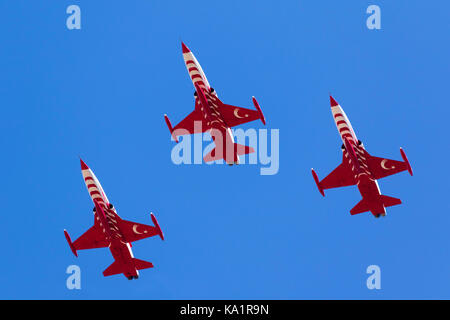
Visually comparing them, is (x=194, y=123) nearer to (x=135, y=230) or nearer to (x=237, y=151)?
(x=237, y=151)

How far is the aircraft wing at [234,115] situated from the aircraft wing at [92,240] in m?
12.8

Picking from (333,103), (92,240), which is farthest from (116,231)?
(333,103)

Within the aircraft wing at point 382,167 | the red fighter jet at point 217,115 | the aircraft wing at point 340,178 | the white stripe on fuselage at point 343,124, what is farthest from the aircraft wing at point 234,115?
the aircraft wing at point 382,167

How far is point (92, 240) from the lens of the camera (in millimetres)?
77438

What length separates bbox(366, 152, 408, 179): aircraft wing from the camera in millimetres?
75375

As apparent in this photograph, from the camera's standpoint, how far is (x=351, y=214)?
77000 mm

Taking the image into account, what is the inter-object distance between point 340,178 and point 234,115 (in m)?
9.62

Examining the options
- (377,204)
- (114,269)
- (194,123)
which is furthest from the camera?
(194,123)

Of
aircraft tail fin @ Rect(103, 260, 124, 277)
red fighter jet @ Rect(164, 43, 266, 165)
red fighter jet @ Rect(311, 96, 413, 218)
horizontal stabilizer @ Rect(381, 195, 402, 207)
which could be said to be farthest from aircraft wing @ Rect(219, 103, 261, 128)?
aircraft tail fin @ Rect(103, 260, 124, 277)

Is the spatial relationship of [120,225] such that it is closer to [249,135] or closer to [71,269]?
[71,269]

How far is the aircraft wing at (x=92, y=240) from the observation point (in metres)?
76.9

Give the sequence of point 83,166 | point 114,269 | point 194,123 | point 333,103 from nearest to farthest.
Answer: point 83,166 < point 333,103 < point 114,269 < point 194,123

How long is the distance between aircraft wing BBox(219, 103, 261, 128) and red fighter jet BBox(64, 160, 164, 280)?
9866 millimetres
